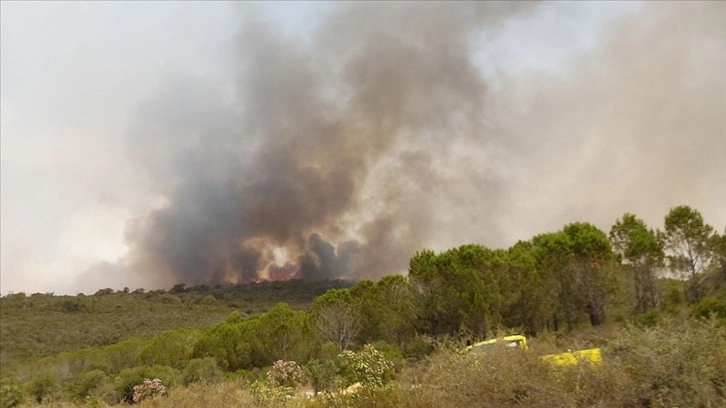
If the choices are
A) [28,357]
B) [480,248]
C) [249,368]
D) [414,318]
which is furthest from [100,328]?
[480,248]

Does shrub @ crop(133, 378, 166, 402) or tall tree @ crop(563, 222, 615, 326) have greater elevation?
tall tree @ crop(563, 222, 615, 326)

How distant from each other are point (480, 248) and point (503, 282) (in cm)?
258

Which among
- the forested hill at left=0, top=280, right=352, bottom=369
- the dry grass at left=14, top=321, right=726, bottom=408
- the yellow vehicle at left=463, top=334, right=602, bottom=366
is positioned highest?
the forested hill at left=0, top=280, right=352, bottom=369

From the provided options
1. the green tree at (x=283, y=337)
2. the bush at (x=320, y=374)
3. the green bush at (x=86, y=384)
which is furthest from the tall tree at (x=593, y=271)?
the green bush at (x=86, y=384)

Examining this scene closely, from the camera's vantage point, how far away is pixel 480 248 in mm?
35656

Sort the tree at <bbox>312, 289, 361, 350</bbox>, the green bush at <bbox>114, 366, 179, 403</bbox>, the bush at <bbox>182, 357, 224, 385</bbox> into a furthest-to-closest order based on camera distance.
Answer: the tree at <bbox>312, 289, 361, 350</bbox>
the bush at <bbox>182, 357, 224, 385</bbox>
the green bush at <bbox>114, 366, 179, 403</bbox>

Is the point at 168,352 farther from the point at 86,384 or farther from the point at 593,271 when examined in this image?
the point at 593,271

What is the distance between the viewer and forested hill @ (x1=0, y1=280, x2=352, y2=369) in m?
58.8

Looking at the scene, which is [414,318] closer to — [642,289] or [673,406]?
[642,289]

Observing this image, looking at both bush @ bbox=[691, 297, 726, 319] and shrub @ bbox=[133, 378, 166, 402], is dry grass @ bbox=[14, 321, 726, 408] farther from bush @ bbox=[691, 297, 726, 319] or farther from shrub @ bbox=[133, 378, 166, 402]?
bush @ bbox=[691, 297, 726, 319]

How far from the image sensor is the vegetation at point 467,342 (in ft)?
25.7

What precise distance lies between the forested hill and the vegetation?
562 mm

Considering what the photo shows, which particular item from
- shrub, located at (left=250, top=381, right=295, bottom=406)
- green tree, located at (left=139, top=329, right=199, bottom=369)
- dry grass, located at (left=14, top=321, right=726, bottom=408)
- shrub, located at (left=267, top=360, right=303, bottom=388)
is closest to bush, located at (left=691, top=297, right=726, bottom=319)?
dry grass, located at (left=14, top=321, right=726, bottom=408)

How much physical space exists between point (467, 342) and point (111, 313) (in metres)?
74.0
